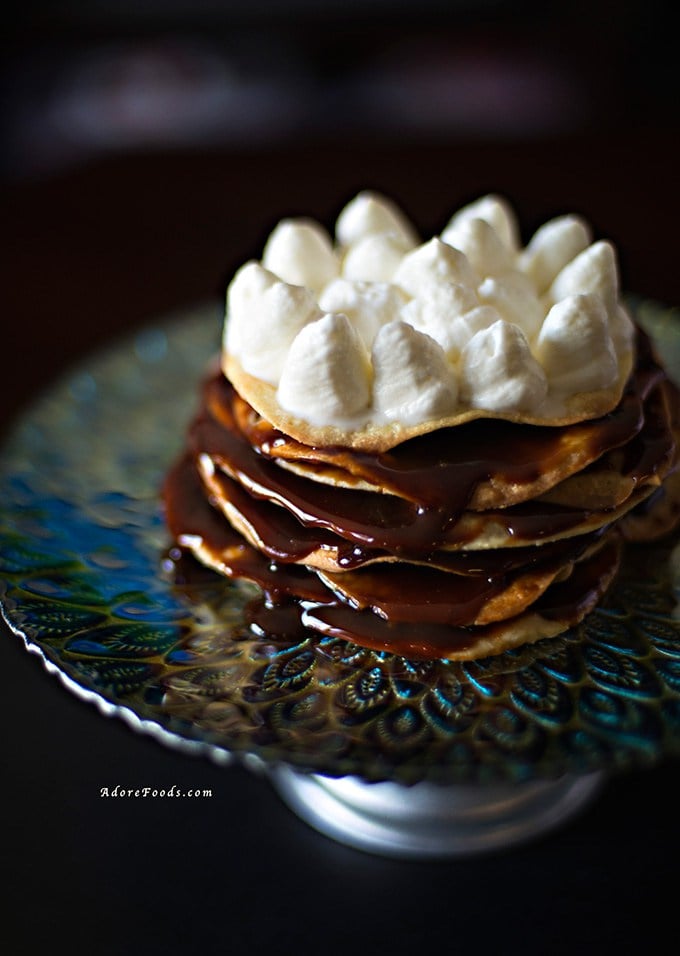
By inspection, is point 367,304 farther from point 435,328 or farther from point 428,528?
point 428,528

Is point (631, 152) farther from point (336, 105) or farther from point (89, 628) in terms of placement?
point (89, 628)

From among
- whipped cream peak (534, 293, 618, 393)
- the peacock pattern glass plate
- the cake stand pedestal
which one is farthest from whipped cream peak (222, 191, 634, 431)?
the cake stand pedestal

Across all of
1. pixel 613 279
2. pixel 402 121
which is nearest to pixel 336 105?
pixel 402 121

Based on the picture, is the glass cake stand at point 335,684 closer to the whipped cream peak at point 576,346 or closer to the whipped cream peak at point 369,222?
the whipped cream peak at point 576,346

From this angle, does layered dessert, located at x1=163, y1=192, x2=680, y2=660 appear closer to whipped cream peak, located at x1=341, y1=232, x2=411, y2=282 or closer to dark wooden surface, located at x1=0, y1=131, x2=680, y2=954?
whipped cream peak, located at x1=341, y1=232, x2=411, y2=282

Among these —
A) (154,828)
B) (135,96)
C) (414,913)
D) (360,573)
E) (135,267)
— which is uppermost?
(135,96)

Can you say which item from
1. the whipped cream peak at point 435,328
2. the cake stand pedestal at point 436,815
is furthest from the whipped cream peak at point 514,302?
the cake stand pedestal at point 436,815

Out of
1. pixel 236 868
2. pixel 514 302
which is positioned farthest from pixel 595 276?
pixel 236 868
